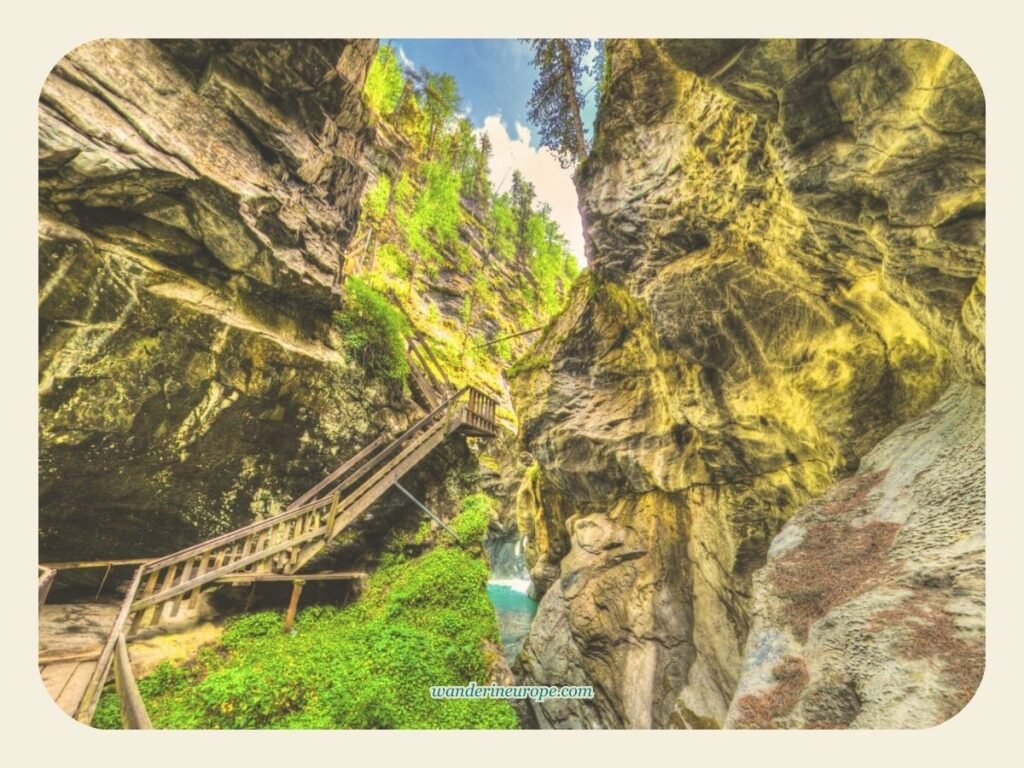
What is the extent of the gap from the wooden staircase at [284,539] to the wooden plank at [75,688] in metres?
0.05

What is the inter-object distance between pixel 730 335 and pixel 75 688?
7.75m

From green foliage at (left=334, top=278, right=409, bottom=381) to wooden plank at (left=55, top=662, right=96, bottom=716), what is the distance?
194 inches

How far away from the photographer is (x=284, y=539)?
6117 mm

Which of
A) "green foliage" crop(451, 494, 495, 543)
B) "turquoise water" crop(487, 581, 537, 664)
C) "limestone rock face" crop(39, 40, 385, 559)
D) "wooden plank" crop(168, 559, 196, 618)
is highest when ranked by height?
"limestone rock face" crop(39, 40, 385, 559)

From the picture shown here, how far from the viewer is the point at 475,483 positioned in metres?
9.30

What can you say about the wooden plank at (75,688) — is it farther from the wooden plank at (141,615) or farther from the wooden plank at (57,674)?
the wooden plank at (141,615)

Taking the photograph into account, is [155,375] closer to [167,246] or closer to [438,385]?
[167,246]

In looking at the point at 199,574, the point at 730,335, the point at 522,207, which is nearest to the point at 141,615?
the point at 199,574

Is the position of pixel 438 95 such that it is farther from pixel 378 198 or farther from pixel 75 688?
pixel 378 198

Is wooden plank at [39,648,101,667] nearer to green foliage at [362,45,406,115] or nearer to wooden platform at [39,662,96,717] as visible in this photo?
wooden platform at [39,662,96,717]

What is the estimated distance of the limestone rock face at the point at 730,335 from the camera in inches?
121

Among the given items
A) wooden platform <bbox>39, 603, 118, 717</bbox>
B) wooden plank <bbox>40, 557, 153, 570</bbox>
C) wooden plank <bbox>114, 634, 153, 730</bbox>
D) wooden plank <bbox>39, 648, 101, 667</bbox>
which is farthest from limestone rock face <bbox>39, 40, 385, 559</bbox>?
wooden plank <bbox>114, 634, 153, 730</bbox>

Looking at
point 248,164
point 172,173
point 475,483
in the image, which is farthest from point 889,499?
point 248,164

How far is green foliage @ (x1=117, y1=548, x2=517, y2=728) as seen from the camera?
149 inches
